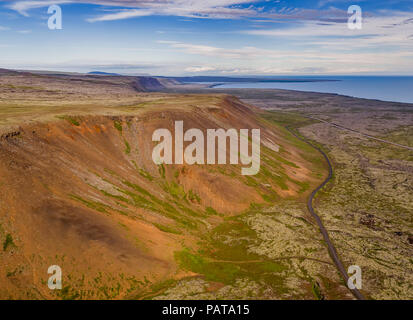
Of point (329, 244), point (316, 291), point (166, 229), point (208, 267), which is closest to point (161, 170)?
point (166, 229)

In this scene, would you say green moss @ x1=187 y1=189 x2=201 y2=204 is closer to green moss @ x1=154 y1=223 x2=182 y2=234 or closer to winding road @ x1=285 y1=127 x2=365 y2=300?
green moss @ x1=154 y1=223 x2=182 y2=234

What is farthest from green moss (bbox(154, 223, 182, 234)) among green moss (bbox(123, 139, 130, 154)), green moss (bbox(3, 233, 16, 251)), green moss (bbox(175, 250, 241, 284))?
green moss (bbox(3, 233, 16, 251))

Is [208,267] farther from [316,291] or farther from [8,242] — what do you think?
[8,242]

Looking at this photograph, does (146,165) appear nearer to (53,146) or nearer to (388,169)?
(53,146)

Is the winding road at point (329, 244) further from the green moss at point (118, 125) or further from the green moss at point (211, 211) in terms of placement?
the green moss at point (118, 125)

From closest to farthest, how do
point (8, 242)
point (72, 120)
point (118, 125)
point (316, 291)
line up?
point (8, 242) → point (316, 291) → point (72, 120) → point (118, 125)

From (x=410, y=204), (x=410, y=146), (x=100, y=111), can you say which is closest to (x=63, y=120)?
(x=100, y=111)

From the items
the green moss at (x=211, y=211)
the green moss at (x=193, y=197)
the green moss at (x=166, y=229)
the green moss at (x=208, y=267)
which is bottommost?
the green moss at (x=208, y=267)

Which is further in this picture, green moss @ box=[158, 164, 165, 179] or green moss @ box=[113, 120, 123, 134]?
green moss @ box=[113, 120, 123, 134]

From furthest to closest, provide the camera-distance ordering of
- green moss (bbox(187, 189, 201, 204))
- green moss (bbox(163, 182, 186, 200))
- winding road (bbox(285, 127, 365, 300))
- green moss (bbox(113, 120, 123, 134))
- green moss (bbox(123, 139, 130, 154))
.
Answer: green moss (bbox(113, 120, 123, 134)) < green moss (bbox(123, 139, 130, 154)) < green moss (bbox(187, 189, 201, 204)) < green moss (bbox(163, 182, 186, 200)) < winding road (bbox(285, 127, 365, 300))

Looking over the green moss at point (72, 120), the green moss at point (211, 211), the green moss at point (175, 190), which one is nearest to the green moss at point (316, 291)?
the green moss at point (211, 211)
